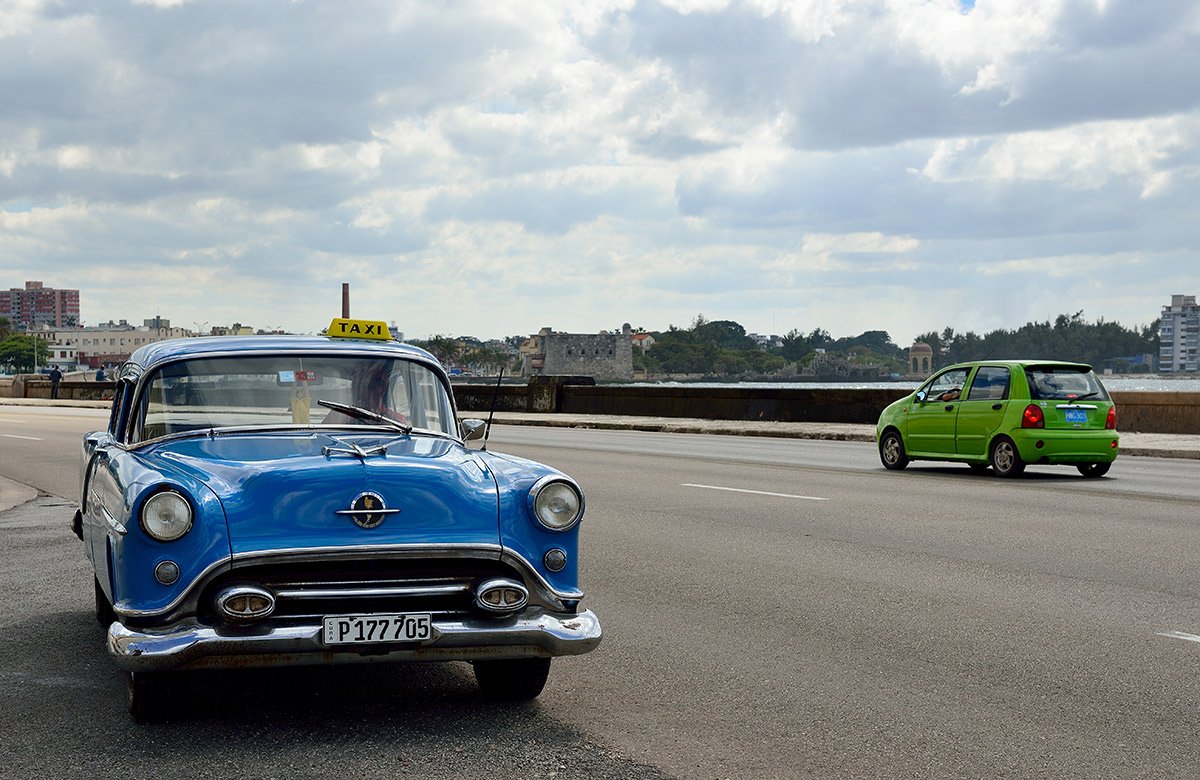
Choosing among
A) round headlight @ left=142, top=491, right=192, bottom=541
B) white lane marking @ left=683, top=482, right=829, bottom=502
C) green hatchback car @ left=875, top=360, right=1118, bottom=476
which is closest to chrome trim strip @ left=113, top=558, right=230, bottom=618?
round headlight @ left=142, top=491, right=192, bottom=541

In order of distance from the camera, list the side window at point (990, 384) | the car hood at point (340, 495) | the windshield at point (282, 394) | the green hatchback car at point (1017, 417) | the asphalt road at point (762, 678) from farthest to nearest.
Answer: the side window at point (990, 384), the green hatchback car at point (1017, 417), the windshield at point (282, 394), the car hood at point (340, 495), the asphalt road at point (762, 678)

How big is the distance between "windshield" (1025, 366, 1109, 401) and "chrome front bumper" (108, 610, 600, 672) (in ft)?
45.3

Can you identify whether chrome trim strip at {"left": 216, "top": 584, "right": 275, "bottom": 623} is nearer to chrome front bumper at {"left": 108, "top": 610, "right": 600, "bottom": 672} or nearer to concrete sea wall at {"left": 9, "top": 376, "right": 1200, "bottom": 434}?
chrome front bumper at {"left": 108, "top": 610, "right": 600, "bottom": 672}

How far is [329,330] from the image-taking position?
312 inches

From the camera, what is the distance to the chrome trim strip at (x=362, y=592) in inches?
217

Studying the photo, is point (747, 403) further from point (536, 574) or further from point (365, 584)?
point (365, 584)

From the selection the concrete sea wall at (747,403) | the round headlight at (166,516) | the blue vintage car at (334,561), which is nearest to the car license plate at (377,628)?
the blue vintage car at (334,561)

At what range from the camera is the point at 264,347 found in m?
7.16

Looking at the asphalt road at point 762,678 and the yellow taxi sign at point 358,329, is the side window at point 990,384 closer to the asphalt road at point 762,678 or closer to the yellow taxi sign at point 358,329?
the asphalt road at point 762,678

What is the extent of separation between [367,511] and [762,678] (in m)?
2.12

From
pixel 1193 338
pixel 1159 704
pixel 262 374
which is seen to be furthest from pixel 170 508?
pixel 1193 338

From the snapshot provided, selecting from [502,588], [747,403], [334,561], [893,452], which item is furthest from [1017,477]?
[747,403]

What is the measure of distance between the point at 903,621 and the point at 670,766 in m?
3.21

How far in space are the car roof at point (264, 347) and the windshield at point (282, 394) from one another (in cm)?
4
